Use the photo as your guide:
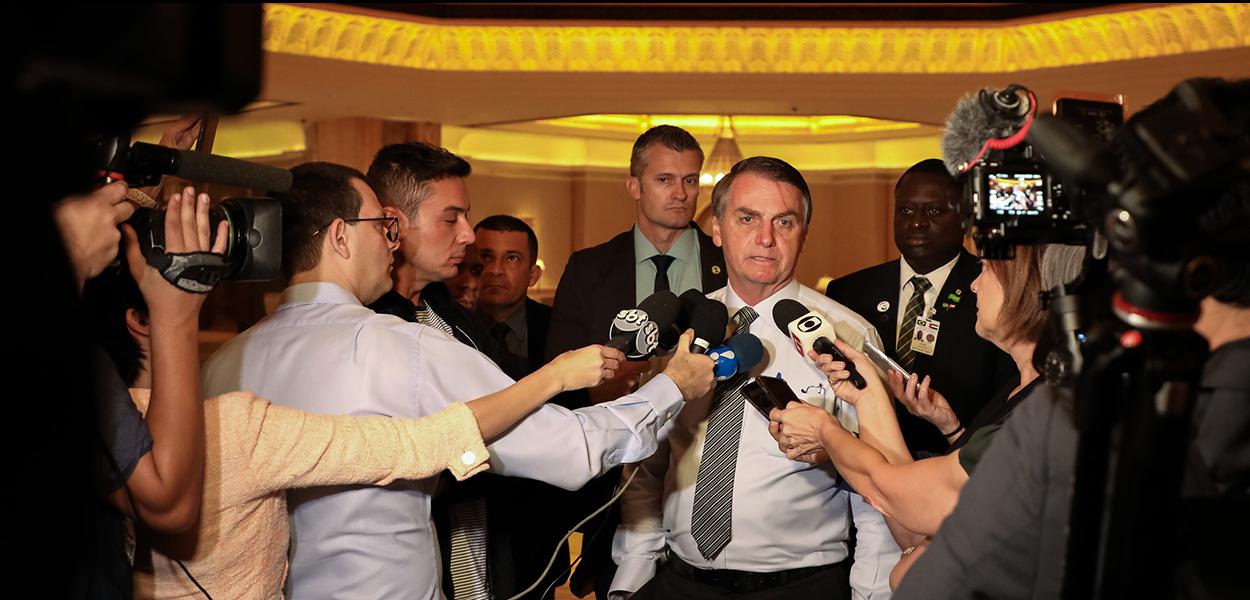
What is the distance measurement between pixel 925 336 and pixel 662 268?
87 cm

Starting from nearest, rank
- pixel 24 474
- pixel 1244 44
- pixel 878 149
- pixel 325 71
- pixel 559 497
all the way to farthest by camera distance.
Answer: pixel 24 474
pixel 559 497
pixel 1244 44
pixel 325 71
pixel 878 149

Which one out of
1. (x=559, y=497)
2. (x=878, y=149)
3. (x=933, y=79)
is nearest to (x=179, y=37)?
(x=559, y=497)

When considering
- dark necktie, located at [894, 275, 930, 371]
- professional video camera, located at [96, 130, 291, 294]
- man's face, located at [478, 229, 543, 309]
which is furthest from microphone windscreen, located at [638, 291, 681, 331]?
man's face, located at [478, 229, 543, 309]

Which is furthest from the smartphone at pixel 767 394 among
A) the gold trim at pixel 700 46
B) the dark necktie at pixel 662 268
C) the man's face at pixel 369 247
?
the gold trim at pixel 700 46

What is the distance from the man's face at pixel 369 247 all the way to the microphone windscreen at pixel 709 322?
68 centimetres

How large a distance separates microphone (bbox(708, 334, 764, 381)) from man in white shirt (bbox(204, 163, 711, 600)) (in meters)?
0.23

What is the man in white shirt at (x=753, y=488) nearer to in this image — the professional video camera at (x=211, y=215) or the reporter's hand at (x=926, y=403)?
the reporter's hand at (x=926, y=403)

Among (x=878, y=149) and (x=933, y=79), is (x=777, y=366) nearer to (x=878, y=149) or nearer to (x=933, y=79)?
(x=933, y=79)

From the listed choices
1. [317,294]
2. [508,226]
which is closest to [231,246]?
[317,294]

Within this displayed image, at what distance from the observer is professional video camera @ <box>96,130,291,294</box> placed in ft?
5.02

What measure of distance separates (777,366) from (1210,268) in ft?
5.38

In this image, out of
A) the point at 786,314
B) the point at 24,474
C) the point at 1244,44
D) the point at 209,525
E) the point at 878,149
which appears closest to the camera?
the point at 24,474

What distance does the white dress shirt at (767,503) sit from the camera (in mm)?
2412

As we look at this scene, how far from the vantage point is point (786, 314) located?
2.42m
